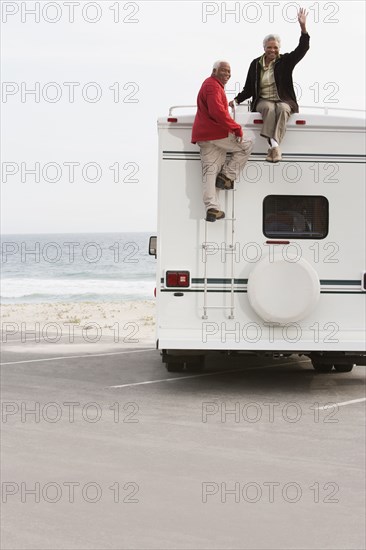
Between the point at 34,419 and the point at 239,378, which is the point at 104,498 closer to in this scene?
the point at 34,419

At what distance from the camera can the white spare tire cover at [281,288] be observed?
33.5ft

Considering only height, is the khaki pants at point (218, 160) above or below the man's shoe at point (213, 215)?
above

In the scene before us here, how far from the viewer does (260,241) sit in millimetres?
10383

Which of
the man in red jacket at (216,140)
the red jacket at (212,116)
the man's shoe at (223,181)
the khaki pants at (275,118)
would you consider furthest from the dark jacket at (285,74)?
the man's shoe at (223,181)

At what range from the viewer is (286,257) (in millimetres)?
10328

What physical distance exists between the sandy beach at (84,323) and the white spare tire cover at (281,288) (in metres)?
5.98

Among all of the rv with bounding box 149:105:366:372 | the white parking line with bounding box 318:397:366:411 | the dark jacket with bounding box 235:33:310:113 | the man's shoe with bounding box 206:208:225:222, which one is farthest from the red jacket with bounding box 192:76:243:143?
the white parking line with bounding box 318:397:366:411

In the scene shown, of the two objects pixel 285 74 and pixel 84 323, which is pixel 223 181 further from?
pixel 84 323

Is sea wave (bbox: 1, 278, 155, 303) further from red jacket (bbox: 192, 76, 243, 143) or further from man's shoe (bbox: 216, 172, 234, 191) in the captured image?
red jacket (bbox: 192, 76, 243, 143)

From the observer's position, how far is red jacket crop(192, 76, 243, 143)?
9.98m

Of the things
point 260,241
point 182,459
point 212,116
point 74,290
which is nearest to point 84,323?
point 260,241

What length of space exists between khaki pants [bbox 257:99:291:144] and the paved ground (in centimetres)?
288

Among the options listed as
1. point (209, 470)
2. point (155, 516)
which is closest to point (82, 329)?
point (209, 470)

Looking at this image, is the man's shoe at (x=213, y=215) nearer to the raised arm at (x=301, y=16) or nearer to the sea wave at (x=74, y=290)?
the raised arm at (x=301, y=16)
